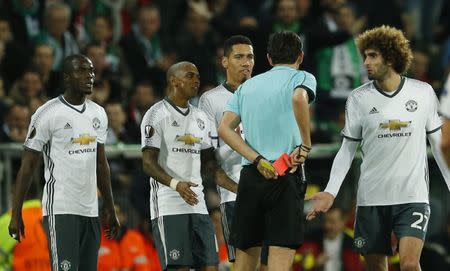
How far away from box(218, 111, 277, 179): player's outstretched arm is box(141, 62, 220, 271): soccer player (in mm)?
1182

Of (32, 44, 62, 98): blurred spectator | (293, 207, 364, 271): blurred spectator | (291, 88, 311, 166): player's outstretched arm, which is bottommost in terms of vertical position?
(293, 207, 364, 271): blurred spectator

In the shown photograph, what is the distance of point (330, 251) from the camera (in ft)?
45.4

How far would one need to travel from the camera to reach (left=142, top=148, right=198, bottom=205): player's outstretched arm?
30.2 feet

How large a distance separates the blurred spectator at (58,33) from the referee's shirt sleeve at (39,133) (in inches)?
Result: 206

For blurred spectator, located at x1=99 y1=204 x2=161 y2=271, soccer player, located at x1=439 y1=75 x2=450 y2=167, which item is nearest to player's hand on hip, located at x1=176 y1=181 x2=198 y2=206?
blurred spectator, located at x1=99 y1=204 x2=161 y2=271

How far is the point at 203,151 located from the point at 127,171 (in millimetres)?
3856

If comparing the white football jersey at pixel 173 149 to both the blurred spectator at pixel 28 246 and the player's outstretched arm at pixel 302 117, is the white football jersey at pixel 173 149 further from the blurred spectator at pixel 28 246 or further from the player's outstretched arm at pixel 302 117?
the blurred spectator at pixel 28 246

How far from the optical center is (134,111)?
14.7 m

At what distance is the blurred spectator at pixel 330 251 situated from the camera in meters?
13.8

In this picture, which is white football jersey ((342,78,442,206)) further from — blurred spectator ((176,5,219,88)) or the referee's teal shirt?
blurred spectator ((176,5,219,88))

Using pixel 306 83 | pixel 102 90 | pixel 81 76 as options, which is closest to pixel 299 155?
pixel 306 83

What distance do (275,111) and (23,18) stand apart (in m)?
7.43

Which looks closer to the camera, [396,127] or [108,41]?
[396,127]

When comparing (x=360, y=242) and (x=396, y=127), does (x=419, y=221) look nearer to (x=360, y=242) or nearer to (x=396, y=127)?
(x=360, y=242)
